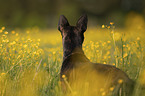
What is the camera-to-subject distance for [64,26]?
4.12m

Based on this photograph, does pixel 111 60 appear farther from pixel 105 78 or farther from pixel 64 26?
pixel 105 78

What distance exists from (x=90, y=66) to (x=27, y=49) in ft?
4.89

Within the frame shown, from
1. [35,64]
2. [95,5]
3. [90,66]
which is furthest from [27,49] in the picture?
[95,5]

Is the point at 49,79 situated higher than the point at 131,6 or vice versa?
the point at 131,6

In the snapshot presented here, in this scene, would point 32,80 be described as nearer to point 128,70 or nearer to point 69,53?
point 69,53

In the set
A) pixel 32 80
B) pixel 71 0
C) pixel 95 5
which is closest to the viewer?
pixel 32 80

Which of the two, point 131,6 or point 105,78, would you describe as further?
point 131,6

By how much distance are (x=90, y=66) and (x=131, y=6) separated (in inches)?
1170

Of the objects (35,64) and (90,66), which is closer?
(90,66)

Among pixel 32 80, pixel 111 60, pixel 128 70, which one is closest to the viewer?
pixel 32 80

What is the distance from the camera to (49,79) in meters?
4.05

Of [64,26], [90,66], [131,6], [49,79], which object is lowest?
[49,79]

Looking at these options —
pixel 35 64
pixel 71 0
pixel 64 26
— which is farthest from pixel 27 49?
pixel 71 0

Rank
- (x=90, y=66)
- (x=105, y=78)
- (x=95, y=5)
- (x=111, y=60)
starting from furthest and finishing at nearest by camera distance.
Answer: (x=95, y=5) < (x=111, y=60) < (x=90, y=66) < (x=105, y=78)
